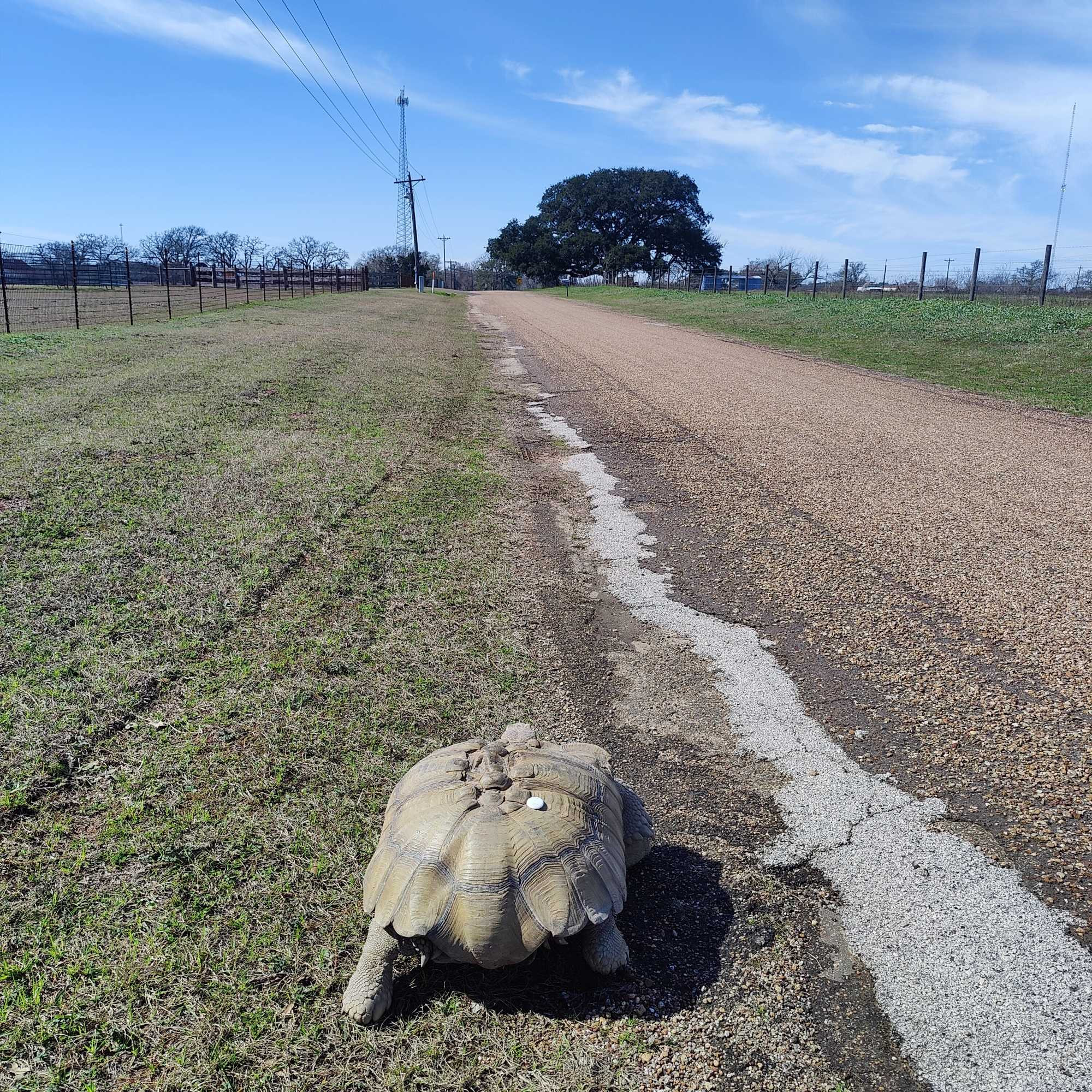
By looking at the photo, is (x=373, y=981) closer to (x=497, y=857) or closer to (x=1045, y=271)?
(x=497, y=857)

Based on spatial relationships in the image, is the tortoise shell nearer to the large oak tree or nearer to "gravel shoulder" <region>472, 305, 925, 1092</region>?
"gravel shoulder" <region>472, 305, 925, 1092</region>

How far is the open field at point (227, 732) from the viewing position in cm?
219

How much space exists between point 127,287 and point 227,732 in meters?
28.6

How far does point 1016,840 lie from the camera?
2895 mm

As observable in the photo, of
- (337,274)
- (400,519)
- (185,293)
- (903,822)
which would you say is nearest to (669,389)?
(400,519)

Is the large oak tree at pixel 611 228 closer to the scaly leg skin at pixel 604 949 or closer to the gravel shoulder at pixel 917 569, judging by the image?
the gravel shoulder at pixel 917 569

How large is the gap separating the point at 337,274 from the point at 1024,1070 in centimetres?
5379

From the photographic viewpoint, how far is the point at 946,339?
64.0 feet

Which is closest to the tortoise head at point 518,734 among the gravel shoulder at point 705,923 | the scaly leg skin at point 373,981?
the gravel shoulder at point 705,923

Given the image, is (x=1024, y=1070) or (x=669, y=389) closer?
(x=1024, y=1070)

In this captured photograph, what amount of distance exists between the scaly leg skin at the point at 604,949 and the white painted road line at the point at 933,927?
72 cm

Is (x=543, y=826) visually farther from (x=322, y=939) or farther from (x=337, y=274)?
(x=337, y=274)

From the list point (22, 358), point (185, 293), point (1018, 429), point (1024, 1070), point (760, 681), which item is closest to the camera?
point (1024, 1070)

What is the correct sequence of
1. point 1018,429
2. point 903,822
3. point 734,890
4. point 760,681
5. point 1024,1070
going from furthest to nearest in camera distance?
point 1018,429 → point 760,681 → point 903,822 → point 734,890 → point 1024,1070
